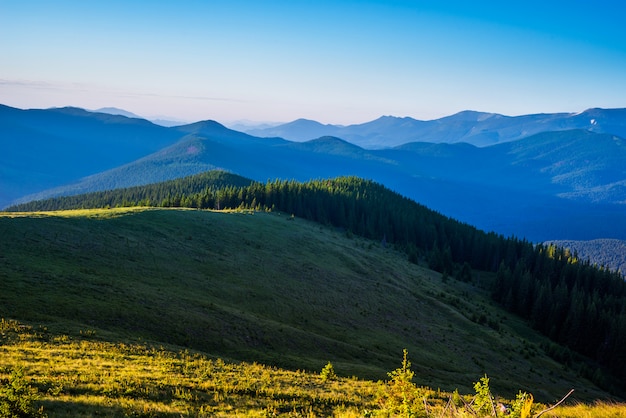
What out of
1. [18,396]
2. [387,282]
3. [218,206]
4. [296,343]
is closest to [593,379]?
[387,282]

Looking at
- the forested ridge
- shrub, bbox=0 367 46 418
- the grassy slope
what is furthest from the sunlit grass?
the forested ridge

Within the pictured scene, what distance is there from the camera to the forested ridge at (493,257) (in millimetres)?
89812

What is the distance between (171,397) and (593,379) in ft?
258

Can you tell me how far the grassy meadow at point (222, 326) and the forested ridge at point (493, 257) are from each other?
1243 cm

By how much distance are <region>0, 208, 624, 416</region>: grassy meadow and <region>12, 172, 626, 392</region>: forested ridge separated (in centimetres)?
1243

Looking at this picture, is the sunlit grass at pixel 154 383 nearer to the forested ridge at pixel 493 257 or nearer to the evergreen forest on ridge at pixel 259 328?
the evergreen forest on ridge at pixel 259 328

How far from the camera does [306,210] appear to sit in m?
141

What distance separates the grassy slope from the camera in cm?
3366

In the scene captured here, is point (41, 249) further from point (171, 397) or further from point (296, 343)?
point (171, 397)

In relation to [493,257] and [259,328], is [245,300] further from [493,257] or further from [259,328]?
[493,257]

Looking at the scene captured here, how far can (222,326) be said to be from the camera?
3716 centimetres

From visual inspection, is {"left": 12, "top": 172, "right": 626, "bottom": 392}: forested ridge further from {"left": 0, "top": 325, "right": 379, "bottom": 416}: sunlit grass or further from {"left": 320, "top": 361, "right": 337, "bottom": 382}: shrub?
{"left": 0, "top": 325, "right": 379, "bottom": 416}: sunlit grass

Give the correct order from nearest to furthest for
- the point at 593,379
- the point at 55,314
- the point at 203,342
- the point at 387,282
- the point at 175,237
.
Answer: the point at 55,314, the point at 203,342, the point at 175,237, the point at 593,379, the point at 387,282

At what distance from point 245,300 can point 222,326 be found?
11.9m
